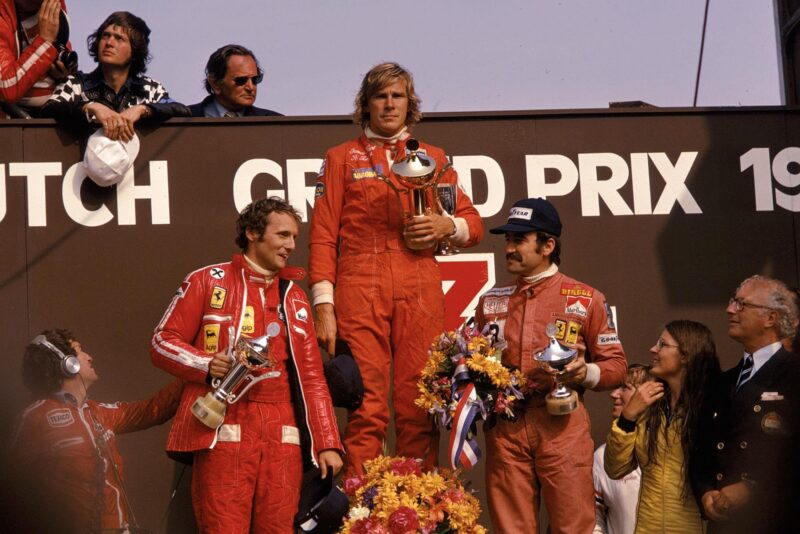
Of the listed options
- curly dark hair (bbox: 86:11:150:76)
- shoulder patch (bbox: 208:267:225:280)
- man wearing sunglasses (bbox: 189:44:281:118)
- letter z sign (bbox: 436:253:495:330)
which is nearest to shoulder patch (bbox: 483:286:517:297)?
shoulder patch (bbox: 208:267:225:280)

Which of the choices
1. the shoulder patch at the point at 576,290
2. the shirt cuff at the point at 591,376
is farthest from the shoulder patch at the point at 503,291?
the shirt cuff at the point at 591,376

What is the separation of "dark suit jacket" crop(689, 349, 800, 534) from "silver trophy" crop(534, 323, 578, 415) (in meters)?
0.68

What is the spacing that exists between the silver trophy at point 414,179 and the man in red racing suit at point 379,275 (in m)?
0.04

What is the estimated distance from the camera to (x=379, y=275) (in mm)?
5578

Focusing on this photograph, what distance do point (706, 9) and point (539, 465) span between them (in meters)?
6.25

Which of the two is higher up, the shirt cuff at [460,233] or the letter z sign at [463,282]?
the shirt cuff at [460,233]

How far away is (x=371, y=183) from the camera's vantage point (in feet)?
18.9

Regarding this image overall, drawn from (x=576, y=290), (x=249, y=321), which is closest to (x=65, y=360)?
(x=249, y=321)

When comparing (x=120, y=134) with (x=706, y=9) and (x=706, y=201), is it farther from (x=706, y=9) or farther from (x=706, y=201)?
(x=706, y=9)

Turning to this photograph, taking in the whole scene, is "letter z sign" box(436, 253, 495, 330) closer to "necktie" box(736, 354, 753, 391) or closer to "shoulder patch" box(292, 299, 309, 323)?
"shoulder patch" box(292, 299, 309, 323)

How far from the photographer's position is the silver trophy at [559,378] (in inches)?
199

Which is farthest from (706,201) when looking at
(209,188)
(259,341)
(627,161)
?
(259,341)

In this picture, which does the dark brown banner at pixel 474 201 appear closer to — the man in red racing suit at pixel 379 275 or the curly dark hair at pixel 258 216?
the man in red racing suit at pixel 379 275

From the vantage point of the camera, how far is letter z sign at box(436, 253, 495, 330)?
7.22 meters
